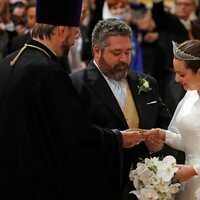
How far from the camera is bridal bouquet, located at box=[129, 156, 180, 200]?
168 inches

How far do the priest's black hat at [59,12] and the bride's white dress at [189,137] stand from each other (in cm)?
97

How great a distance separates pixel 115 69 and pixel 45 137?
0.83 meters

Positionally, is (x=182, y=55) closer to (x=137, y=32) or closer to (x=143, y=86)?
(x=143, y=86)

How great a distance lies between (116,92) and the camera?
470 cm

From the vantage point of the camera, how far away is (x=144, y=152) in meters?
4.68

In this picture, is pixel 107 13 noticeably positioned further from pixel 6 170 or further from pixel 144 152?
pixel 6 170

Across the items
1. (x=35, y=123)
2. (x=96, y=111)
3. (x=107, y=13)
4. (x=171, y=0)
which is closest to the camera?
(x=35, y=123)

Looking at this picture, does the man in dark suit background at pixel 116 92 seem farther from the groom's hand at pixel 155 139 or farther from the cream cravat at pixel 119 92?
the groom's hand at pixel 155 139

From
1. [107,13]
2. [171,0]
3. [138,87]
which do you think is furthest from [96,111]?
[171,0]

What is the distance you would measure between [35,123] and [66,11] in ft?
2.42

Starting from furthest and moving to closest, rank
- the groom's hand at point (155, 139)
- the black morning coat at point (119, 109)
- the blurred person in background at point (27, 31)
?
the blurred person in background at point (27, 31) < the black morning coat at point (119, 109) < the groom's hand at point (155, 139)

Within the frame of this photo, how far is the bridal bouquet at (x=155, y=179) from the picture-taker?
4.27 m

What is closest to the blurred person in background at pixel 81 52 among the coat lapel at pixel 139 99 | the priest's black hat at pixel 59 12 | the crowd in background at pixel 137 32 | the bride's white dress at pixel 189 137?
A: the crowd in background at pixel 137 32

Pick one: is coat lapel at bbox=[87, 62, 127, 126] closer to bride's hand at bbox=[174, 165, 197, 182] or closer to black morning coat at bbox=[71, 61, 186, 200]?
black morning coat at bbox=[71, 61, 186, 200]
